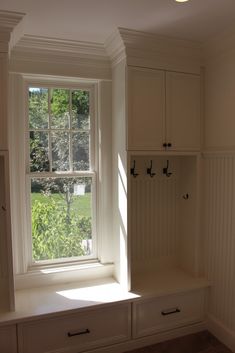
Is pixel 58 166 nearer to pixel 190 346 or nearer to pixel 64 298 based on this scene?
pixel 64 298

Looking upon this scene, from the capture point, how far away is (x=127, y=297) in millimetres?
2311

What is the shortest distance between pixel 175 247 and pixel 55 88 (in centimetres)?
184

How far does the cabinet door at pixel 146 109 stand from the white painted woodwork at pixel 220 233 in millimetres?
518

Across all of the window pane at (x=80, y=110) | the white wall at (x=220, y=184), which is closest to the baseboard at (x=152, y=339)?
the white wall at (x=220, y=184)

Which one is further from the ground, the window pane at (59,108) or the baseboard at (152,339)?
the window pane at (59,108)

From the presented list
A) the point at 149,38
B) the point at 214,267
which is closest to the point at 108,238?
the point at 214,267

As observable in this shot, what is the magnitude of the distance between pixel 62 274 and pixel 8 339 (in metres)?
0.66

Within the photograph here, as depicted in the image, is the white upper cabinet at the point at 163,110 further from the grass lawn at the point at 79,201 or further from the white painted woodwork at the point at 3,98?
the white painted woodwork at the point at 3,98

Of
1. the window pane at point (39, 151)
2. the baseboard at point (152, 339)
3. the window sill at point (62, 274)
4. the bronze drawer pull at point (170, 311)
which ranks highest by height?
the window pane at point (39, 151)

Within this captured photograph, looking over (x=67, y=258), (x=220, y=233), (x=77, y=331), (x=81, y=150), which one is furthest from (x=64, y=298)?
(x=220, y=233)

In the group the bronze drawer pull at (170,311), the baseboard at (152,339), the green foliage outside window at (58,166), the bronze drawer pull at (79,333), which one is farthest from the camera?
the green foliage outside window at (58,166)

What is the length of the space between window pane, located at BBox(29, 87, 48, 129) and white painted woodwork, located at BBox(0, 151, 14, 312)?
490 millimetres

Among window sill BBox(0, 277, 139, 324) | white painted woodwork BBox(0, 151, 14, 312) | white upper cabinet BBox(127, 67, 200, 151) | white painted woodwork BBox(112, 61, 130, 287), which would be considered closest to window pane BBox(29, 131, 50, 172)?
white painted woodwork BBox(0, 151, 14, 312)

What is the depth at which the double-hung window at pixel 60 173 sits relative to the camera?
2.53 meters
